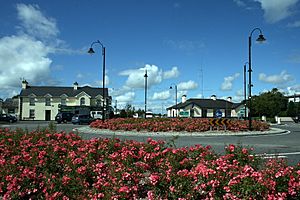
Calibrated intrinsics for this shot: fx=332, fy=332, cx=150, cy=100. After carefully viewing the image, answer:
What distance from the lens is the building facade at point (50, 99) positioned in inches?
3196

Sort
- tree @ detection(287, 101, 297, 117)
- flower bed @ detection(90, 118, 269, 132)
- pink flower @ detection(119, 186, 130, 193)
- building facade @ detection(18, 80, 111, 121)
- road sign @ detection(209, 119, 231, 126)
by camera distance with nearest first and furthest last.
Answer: pink flower @ detection(119, 186, 130, 193) → flower bed @ detection(90, 118, 269, 132) → road sign @ detection(209, 119, 231, 126) → building facade @ detection(18, 80, 111, 121) → tree @ detection(287, 101, 297, 117)

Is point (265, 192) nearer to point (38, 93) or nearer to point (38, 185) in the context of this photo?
point (38, 185)

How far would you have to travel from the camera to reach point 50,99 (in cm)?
8331

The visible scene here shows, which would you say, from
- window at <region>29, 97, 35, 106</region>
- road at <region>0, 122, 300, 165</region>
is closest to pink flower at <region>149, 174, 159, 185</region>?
road at <region>0, 122, 300, 165</region>

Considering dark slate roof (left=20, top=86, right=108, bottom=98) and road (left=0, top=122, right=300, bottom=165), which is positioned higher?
dark slate roof (left=20, top=86, right=108, bottom=98)

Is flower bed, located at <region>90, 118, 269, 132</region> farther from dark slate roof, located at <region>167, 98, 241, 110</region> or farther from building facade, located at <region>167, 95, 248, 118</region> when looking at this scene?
dark slate roof, located at <region>167, 98, 241, 110</region>

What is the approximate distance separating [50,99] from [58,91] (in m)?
3.62

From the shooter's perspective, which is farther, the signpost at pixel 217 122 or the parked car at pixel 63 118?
the parked car at pixel 63 118

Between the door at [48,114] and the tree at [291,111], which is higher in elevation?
the tree at [291,111]

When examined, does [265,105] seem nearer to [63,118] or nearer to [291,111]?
[291,111]

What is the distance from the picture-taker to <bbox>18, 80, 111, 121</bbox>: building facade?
81.2m

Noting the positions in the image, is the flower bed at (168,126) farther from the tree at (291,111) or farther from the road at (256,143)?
the tree at (291,111)

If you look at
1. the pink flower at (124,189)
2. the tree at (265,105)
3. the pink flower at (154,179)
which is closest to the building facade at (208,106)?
the tree at (265,105)

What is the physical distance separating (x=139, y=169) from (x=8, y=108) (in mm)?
102344
